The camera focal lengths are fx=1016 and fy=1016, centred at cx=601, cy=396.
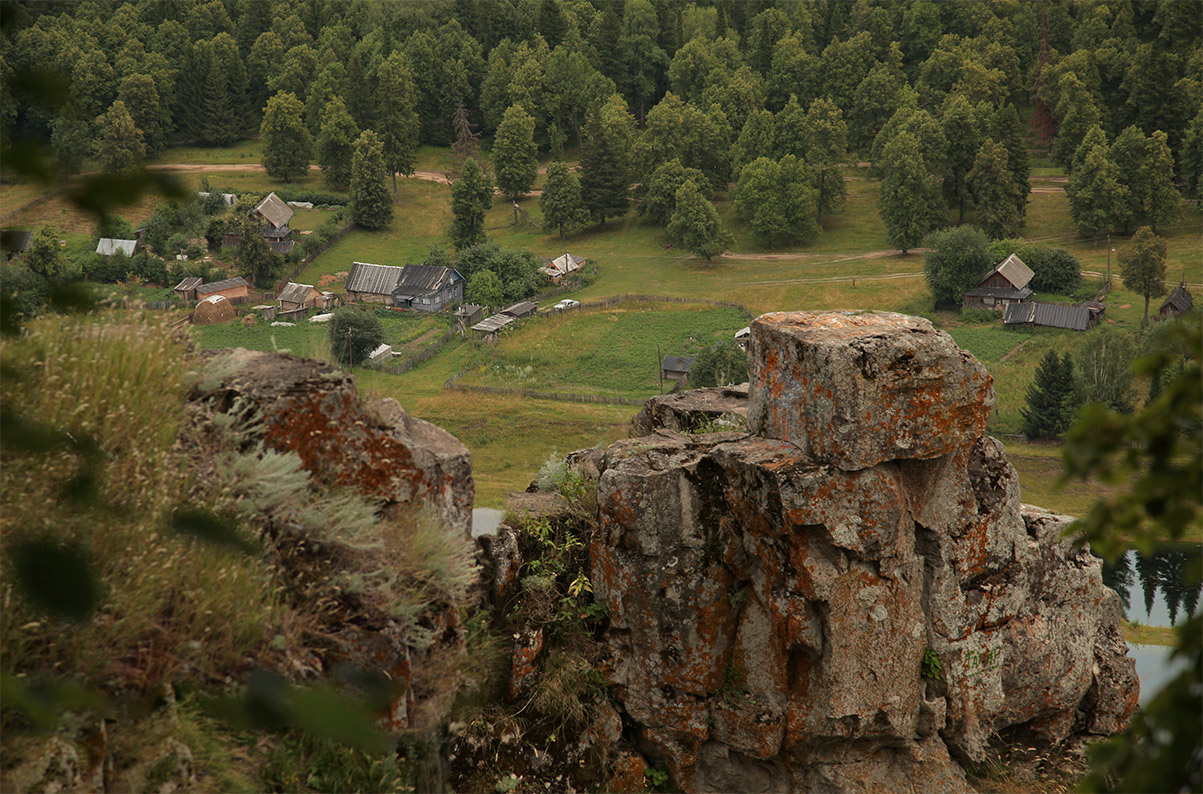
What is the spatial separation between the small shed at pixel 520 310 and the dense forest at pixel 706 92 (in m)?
15.7

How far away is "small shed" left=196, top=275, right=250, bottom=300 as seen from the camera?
71125 mm

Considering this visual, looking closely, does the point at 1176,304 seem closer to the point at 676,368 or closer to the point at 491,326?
the point at 676,368

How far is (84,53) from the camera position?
105 m

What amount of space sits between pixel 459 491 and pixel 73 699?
715 cm

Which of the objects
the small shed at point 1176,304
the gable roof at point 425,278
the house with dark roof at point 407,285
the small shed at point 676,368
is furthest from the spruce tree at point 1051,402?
the gable roof at point 425,278

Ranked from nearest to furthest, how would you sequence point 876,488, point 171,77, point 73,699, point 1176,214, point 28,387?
point 73,699 → point 28,387 → point 876,488 → point 1176,214 → point 171,77

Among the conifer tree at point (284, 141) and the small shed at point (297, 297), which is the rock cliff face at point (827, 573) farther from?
the conifer tree at point (284, 141)

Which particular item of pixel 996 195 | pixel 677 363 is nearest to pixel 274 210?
pixel 677 363

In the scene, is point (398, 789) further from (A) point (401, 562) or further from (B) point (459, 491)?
(B) point (459, 491)

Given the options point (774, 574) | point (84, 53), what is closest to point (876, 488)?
point (774, 574)

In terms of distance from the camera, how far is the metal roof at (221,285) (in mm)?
71125

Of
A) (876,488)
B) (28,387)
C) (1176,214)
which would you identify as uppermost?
(28,387)

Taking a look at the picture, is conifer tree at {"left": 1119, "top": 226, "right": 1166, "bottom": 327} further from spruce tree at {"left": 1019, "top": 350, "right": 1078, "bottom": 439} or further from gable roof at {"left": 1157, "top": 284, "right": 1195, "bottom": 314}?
spruce tree at {"left": 1019, "top": 350, "right": 1078, "bottom": 439}

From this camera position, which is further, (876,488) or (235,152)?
(235,152)
